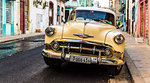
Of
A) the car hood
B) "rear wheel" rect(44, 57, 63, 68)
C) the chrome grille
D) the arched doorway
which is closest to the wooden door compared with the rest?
the arched doorway

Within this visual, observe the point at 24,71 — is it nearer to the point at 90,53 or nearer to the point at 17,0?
the point at 90,53

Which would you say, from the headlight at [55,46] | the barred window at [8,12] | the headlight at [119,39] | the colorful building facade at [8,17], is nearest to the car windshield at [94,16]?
the headlight at [119,39]

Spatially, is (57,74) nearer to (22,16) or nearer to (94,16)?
(94,16)

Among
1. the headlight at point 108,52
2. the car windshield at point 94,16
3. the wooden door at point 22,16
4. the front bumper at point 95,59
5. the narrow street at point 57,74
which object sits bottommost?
the narrow street at point 57,74

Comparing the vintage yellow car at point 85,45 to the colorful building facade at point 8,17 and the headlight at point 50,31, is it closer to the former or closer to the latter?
the headlight at point 50,31

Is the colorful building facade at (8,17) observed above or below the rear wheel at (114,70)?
above

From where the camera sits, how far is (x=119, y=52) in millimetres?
4719

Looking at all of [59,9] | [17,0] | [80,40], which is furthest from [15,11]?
[59,9]

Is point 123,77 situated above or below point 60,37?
below

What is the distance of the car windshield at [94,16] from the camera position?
20.2 feet

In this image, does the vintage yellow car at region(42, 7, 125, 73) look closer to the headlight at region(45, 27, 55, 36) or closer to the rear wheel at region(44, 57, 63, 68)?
the headlight at region(45, 27, 55, 36)

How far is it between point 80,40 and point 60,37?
51 cm

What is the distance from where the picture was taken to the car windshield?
6.17 metres

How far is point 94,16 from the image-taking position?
6.21 meters
